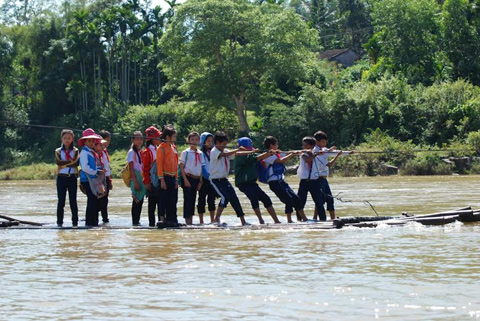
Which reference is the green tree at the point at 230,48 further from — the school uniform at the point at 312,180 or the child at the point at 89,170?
the child at the point at 89,170

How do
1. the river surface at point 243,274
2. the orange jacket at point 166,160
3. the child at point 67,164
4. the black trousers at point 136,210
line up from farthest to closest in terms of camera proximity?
the black trousers at point 136,210, the child at point 67,164, the orange jacket at point 166,160, the river surface at point 243,274

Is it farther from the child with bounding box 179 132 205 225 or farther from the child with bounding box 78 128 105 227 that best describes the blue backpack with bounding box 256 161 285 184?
the child with bounding box 78 128 105 227

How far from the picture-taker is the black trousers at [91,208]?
1403 cm

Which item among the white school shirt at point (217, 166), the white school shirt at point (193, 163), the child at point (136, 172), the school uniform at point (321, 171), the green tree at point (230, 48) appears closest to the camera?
the white school shirt at point (217, 166)

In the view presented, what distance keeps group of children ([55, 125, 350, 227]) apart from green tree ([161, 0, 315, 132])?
116 ft

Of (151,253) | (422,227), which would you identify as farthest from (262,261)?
(422,227)

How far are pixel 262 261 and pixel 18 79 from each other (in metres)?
63.4

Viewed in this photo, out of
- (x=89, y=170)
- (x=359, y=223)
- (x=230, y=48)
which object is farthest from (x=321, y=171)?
(x=230, y=48)

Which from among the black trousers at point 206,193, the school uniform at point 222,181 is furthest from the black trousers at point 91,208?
the school uniform at point 222,181

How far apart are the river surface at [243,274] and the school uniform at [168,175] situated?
0.70 metres

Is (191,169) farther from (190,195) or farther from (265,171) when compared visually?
(265,171)

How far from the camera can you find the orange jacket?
1359 cm

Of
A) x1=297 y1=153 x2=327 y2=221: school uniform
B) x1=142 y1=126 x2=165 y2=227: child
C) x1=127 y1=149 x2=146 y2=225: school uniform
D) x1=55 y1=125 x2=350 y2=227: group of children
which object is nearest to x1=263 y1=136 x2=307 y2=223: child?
x1=55 y1=125 x2=350 y2=227: group of children

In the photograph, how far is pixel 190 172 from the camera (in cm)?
1406
